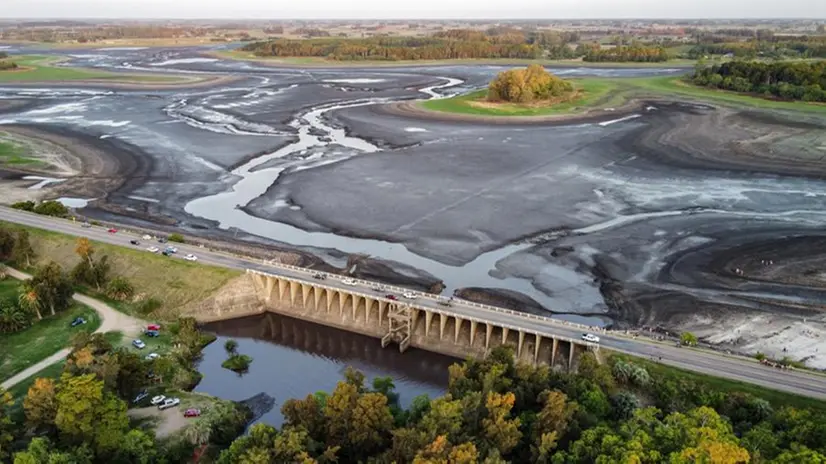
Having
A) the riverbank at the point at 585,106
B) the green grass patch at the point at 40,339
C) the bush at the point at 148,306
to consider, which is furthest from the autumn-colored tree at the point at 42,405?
the riverbank at the point at 585,106

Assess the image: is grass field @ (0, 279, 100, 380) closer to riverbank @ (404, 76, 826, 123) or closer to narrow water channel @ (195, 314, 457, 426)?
narrow water channel @ (195, 314, 457, 426)

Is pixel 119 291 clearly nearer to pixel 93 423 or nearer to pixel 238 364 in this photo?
pixel 238 364

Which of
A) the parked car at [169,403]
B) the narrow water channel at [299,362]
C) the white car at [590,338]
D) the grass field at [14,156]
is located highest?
the grass field at [14,156]

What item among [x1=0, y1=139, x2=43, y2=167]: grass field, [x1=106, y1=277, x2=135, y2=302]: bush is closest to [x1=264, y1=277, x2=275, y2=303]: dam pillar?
[x1=106, y1=277, x2=135, y2=302]: bush

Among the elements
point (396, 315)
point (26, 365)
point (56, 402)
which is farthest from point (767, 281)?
point (26, 365)

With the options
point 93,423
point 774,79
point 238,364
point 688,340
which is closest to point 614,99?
point 774,79

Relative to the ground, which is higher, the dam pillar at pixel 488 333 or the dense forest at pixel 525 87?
the dense forest at pixel 525 87

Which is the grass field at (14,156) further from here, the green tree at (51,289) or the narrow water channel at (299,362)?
the narrow water channel at (299,362)

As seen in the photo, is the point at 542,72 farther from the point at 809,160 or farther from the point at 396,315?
the point at 396,315
